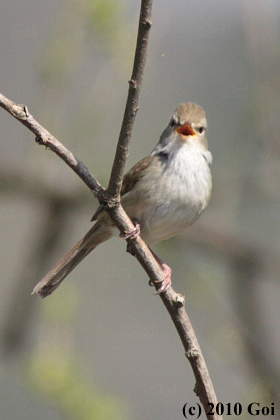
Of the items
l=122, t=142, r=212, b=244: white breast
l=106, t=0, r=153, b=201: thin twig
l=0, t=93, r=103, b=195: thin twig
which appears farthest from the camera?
l=122, t=142, r=212, b=244: white breast

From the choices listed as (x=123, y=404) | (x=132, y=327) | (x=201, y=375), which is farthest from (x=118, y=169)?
(x=132, y=327)

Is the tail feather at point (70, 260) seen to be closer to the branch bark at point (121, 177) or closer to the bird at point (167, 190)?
the bird at point (167, 190)

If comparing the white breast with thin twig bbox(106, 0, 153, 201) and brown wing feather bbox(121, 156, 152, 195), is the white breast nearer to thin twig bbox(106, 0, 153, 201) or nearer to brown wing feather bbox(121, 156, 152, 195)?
brown wing feather bbox(121, 156, 152, 195)

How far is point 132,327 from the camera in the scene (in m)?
5.69

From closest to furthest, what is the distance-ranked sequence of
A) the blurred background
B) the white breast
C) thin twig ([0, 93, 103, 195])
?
1. thin twig ([0, 93, 103, 195])
2. the white breast
3. the blurred background

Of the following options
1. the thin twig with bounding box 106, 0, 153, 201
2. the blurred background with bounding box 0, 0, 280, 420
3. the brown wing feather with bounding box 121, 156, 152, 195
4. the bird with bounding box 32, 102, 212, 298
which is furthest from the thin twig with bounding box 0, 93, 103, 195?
the blurred background with bounding box 0, 0, 280, 420

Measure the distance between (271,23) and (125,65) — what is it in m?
1.19

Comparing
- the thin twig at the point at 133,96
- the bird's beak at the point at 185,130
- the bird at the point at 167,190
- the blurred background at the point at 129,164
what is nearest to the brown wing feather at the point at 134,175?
the bird at the point at 167,190

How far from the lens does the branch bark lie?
1.83 metres

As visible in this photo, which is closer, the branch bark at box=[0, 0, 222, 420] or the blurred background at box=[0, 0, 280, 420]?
the branch bark at box=[0, 0, 222, 420]

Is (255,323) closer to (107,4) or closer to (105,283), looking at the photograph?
(105,283)

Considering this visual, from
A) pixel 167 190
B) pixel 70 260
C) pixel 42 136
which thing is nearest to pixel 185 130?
pixel 167 190

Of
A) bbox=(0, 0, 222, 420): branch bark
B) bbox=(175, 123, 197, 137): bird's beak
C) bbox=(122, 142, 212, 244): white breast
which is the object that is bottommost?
bbox=(0, 0, 222, 420): branch bark

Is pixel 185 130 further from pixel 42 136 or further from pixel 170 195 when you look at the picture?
pixel 42 136
